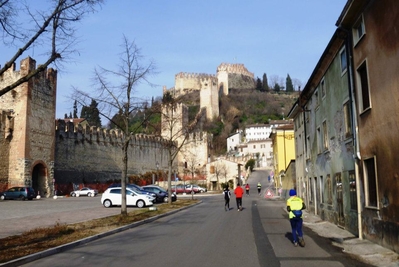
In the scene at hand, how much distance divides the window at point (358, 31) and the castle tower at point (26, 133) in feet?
117

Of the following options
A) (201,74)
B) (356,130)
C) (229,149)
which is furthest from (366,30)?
(201,74)

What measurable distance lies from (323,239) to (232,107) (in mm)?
125259

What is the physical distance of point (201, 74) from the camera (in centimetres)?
15038

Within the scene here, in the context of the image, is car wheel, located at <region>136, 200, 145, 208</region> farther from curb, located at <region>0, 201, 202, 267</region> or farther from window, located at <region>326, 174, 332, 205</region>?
window, located at <region>326, 174, 332, 205</region>

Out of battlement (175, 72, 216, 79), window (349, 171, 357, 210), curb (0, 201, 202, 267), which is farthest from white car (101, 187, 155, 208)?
battlement (175, 72, 216, 79)

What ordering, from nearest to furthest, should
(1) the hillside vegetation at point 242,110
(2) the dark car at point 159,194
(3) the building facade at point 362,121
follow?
(3) the building facade at point 362,121 → (2) the dark car at point 159,194 → (1) the hillside vegetation at point 242,110

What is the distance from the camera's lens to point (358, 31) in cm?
1293

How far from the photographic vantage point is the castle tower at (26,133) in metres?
41.6

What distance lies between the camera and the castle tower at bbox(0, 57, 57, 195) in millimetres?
41562

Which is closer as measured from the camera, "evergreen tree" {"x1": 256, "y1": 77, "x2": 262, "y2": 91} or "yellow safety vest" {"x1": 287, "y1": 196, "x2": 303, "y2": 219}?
"yellow safety vest" {"x1": 287, "y1": 196, "x2": 303, "y2": 219}

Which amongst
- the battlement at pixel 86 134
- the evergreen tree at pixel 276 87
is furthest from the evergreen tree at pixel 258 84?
the battlement at pixel 86 134

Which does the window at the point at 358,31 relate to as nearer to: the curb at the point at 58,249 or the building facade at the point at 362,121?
the building facade at the point at 362,121

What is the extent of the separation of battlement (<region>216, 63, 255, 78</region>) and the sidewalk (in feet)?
455

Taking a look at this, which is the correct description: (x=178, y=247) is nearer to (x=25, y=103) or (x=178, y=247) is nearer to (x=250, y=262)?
(x=250, y=262)
